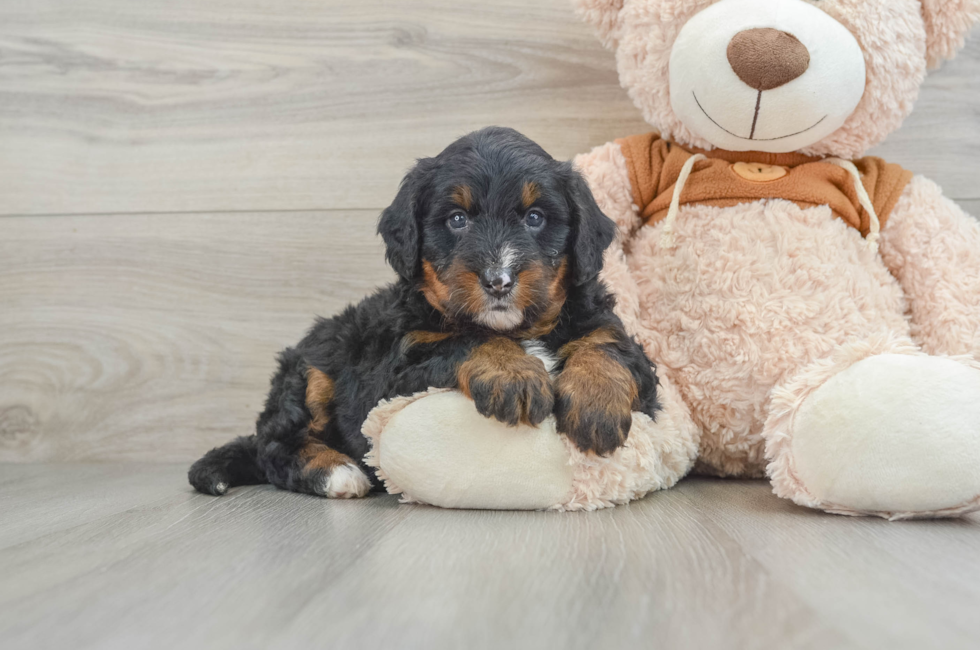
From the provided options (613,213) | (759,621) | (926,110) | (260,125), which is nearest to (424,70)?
(260,125)

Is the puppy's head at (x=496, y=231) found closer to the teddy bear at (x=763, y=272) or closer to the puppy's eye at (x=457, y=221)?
the puppy's eye at (x=457, y=221)

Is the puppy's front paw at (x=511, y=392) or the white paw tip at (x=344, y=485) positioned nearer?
the puppy's front paw at (x=511, y=392)

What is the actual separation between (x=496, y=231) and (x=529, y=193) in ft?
0.37

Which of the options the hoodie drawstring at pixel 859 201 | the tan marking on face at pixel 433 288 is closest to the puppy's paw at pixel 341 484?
the tan marking on face at pixel 433 288

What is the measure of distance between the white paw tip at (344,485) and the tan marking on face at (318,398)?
0.63 ft

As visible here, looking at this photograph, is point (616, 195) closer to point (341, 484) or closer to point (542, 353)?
point (542, 353)

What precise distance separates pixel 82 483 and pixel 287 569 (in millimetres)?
1293

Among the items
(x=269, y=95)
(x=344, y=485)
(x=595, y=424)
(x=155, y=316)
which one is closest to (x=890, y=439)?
(x=595, y=424)

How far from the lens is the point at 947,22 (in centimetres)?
188

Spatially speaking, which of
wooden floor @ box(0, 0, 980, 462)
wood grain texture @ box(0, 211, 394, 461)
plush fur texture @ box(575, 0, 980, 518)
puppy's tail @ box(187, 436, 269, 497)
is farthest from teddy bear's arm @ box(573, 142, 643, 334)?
puppy's tail @ box(187, 436, 269, 497)

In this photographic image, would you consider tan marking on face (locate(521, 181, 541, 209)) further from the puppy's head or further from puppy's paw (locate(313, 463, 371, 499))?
puppy's paw (locate(313, 463, 371, 499))

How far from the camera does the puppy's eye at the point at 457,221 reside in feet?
5.38

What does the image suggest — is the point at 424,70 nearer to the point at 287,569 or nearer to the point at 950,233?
the point at 950,233

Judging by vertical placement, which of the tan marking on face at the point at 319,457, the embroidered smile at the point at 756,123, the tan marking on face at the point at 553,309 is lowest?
the tan marking on face at the point at 319,457
